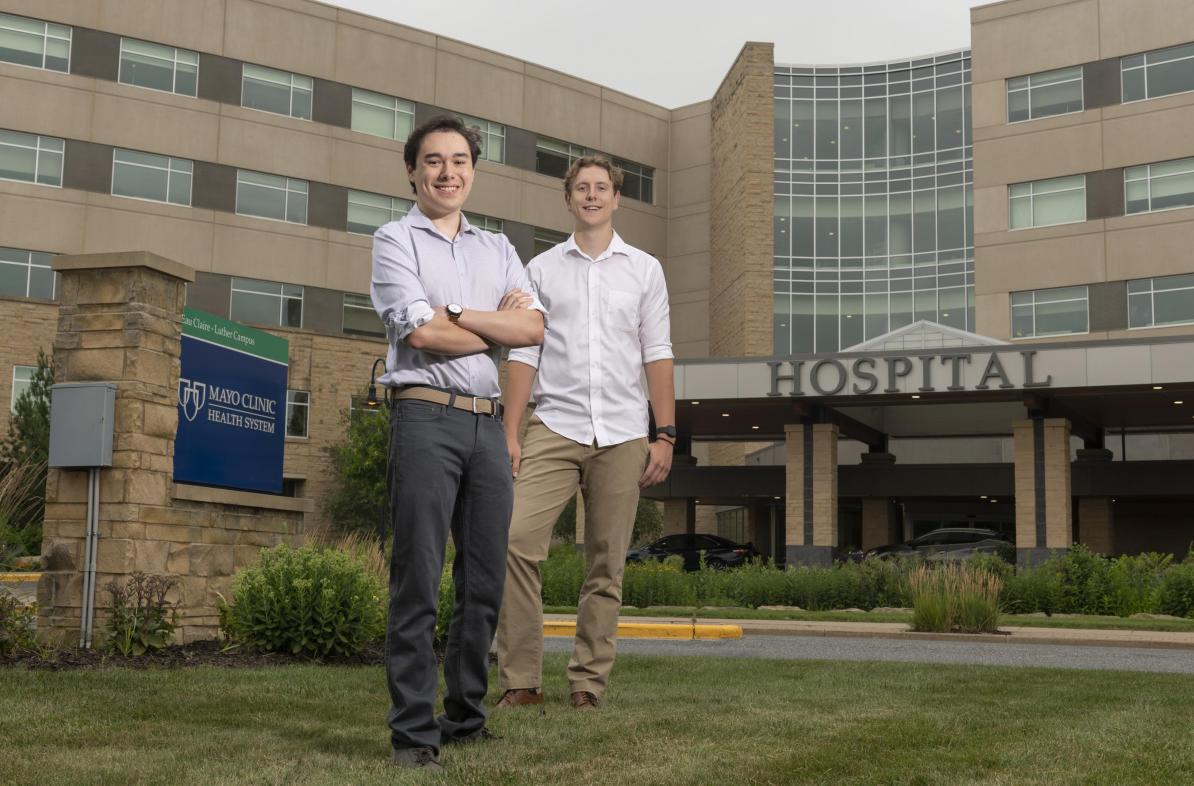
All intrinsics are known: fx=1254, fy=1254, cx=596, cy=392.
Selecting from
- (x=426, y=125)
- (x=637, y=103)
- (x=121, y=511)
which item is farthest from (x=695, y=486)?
(x=426, y=125)

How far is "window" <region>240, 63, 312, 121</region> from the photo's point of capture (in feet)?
142

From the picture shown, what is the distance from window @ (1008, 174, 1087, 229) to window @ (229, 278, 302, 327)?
25538mm

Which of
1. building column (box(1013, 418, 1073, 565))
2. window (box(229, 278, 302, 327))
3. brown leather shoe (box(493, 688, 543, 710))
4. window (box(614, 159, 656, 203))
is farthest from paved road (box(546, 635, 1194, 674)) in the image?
window (box(614, 159, 656, 203))

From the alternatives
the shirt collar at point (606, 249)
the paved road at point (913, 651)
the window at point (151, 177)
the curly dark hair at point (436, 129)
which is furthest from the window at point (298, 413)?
the curly dark hair at point (436, 129)

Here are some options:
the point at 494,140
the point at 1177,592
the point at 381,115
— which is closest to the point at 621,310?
the point at 1177,592

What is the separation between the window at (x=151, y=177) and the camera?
4094 cm

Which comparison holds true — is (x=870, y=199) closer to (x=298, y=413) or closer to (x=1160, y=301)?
(x=1160, y=301)

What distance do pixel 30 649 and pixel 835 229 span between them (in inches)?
1772

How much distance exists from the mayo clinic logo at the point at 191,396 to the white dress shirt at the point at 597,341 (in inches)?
186

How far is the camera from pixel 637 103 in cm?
5409

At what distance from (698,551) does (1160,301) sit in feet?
59.2

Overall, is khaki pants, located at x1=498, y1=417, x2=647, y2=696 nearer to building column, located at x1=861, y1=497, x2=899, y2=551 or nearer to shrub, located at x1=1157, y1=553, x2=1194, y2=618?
shrub, located at x1=1157, y1=553, x2=1194, y2=618

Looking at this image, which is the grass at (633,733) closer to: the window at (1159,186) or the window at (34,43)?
the window at (34,43)

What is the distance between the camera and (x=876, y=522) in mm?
41031
